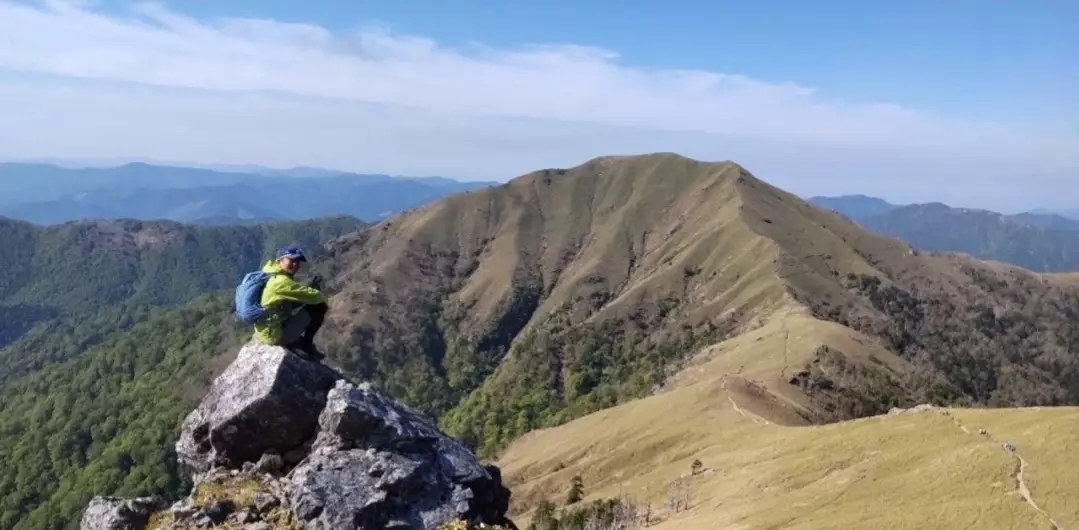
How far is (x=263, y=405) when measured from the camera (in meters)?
24.6

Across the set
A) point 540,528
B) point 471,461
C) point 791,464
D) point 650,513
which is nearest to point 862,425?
point 791,464

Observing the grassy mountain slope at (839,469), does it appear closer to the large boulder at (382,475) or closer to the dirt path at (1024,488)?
the dirt path at (1024,488)

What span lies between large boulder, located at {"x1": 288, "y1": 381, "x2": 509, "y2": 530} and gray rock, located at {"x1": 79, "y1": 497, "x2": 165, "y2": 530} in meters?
5.20

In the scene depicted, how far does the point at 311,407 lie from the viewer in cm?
2527

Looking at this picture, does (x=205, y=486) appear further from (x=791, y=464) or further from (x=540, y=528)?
(x=540, y=528)

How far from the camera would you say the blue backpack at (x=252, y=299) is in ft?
81.1

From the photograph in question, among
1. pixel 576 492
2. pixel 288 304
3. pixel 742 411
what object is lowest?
pixel 576 492

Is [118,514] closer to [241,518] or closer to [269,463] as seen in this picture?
[241,518]

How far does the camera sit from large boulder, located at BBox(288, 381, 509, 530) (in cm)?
2212

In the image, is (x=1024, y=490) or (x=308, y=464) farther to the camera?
(x=1024, y=490)

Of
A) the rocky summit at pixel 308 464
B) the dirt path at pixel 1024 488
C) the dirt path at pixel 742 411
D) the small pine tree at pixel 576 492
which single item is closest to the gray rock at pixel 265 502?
the rocky summit at pixel 308 464

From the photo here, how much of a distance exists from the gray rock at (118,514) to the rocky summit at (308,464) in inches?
1.5

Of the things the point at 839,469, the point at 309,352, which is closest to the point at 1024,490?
the point at 839,469

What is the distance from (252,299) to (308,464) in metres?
5.66
